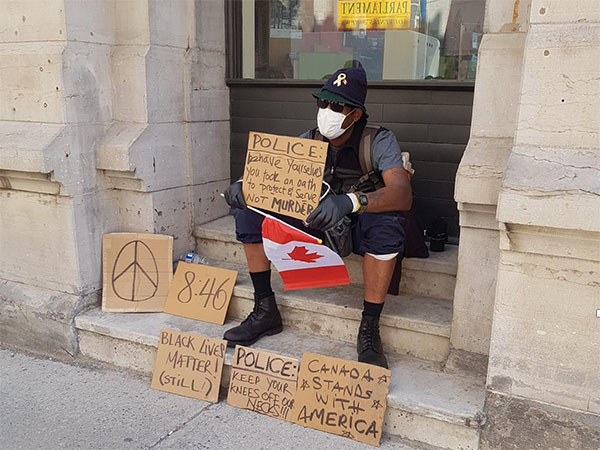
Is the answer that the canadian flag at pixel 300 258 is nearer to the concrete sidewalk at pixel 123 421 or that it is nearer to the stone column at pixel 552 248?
the concrete sidewalk at pixel 123 421

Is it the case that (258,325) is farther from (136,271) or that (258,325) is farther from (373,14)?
(373,14)

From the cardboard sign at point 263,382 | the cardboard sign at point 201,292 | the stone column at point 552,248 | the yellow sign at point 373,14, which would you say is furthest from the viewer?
the yellow sign at point 373,14

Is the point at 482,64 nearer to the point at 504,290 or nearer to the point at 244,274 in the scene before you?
the point at 504,290

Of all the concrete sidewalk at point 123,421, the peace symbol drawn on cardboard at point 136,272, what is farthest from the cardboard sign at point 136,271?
the concrete sidewalk at point 123,421

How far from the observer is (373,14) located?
4.24 meters

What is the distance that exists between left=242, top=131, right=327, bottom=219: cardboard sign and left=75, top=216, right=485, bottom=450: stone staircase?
0.77 meters

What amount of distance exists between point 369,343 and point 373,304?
0.21 m

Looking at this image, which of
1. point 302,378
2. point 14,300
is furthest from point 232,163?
point 302,378

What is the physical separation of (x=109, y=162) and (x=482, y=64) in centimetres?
236

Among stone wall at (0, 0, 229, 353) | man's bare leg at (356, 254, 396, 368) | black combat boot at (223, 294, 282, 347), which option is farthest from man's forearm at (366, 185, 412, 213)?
stone wall at (0, 0, 229, 353)

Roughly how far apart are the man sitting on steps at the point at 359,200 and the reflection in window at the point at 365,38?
1.01 meters

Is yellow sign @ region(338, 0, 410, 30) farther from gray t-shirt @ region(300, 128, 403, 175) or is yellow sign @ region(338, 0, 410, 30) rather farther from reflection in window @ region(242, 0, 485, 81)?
gray t-shirt @ region(300, 128, 403, 175)

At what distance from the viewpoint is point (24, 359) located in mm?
3924

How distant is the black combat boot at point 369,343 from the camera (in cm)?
314
